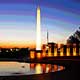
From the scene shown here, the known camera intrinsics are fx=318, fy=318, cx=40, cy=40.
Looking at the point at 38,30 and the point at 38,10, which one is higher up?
the point at 38,10

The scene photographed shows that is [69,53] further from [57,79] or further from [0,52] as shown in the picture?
[57,79]

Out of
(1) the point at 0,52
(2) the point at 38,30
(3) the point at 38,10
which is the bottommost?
(1) the point at 0,52

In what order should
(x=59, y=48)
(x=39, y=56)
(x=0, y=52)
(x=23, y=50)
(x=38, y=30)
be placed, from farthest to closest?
(x=23, y=50) < (x=0, y=52) < (x=59, y=48) < (x=39, y=56) < (x=38, y=30)

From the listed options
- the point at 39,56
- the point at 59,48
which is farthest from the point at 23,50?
the point at 39,56

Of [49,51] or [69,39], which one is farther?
[69,39]

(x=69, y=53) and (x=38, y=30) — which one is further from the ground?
(x=38, y=30)

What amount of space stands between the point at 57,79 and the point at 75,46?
54.8 meters

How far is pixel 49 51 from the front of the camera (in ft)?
234

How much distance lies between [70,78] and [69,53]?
51582 mm

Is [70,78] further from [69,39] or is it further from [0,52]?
[69,39]

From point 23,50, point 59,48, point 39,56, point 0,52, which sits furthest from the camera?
point 23,50

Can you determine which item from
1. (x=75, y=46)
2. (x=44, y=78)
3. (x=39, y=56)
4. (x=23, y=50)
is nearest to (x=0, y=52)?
(x=23, y=50)

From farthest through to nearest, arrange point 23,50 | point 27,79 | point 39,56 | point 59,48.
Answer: point 23,50 → point 59,48 → point 39,56 → point 27,79

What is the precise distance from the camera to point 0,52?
86750 mm
